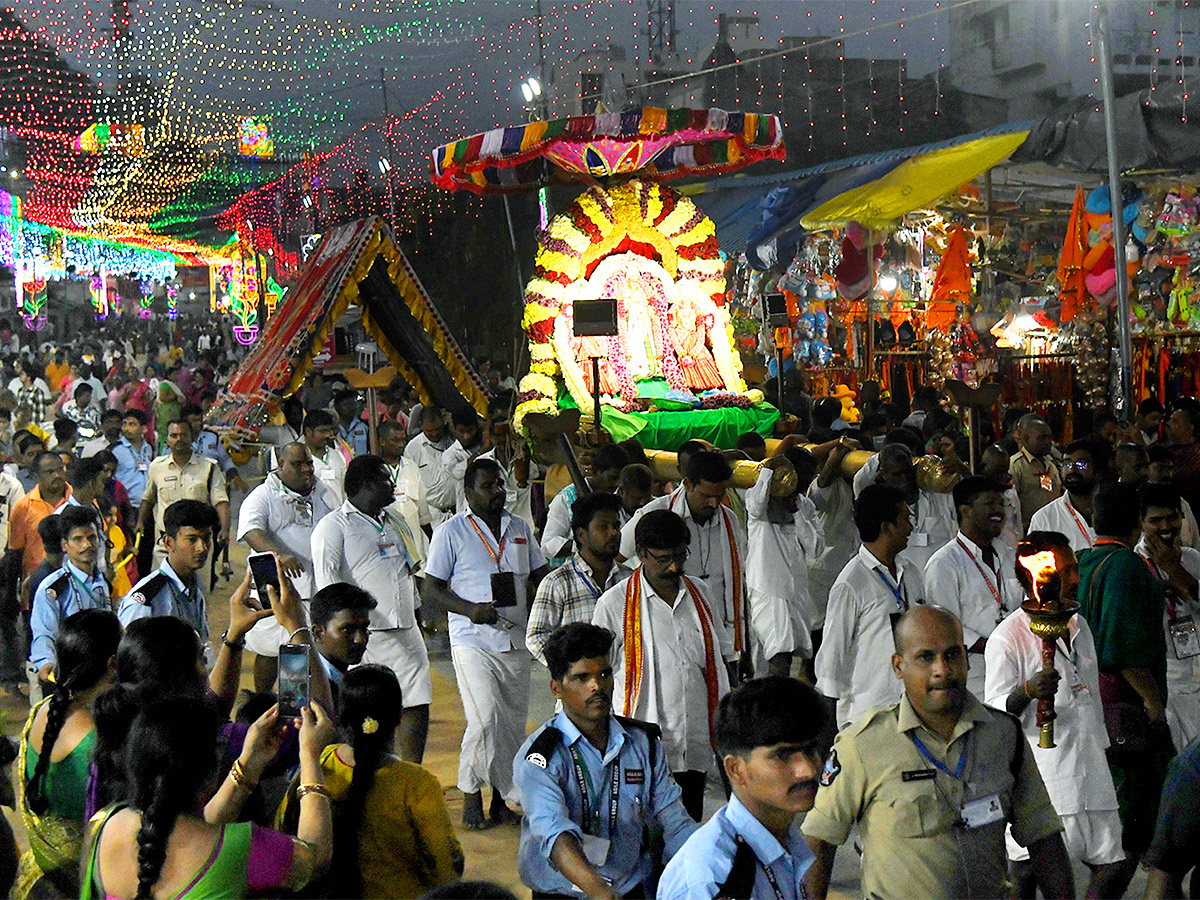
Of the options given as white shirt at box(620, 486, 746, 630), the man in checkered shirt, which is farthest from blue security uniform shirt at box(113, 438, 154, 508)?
the man in checkered shirt

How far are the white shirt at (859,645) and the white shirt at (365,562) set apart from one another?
7.35ft

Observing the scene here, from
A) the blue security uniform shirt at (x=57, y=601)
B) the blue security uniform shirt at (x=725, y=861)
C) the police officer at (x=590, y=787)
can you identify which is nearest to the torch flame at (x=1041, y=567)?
the police officer at (x=590, y=787)

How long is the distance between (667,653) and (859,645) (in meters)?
0.80

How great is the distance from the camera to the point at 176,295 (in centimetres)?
7669

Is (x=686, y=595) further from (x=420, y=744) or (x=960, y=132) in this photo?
(x=960, y=132)

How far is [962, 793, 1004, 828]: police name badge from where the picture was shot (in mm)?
3727

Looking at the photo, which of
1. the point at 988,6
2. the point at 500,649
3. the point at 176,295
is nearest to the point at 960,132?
the point at 988,6

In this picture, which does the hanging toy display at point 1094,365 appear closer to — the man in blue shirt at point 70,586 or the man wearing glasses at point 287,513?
the man wearing glasses at point 287,513

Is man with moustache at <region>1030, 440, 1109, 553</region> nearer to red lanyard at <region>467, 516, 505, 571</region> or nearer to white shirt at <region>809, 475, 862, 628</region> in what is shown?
white shirt at <region>809, 475, 862, 628</region>

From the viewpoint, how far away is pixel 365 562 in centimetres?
715

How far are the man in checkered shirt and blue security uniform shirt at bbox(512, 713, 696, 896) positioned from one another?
2021 mm

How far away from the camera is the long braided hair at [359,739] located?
3668mm

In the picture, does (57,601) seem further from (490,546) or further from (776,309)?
(776,309)

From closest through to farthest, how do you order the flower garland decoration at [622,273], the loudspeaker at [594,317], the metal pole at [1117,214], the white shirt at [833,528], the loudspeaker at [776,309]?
the white shirt at [833,528], the loudspeaker at [594,317], the metal pole at [1117,214], the loudspeaker at [776,309], the flower garland decoration at [622,273]
